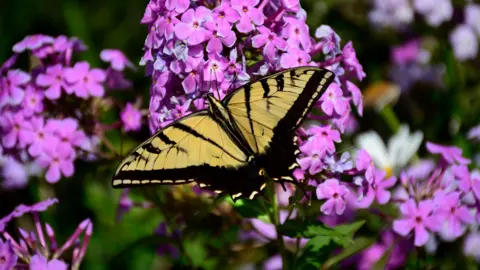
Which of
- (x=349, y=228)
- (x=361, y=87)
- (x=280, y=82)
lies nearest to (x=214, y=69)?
(x=280, y=82)

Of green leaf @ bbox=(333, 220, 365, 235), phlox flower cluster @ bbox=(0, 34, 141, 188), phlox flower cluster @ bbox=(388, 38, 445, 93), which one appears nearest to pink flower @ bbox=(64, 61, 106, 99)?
phlox flower cluster @ bbox=(0, 34, 141, 188)

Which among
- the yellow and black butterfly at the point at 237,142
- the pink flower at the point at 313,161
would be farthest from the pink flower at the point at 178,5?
the pink flower at the point at 313,161

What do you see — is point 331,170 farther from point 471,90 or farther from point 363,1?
point 363,1

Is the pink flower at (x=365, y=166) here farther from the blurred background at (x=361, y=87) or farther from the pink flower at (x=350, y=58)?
the blurred background at (x=361, y=87)

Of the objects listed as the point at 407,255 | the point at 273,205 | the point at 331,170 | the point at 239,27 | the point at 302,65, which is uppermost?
the point at 239,27

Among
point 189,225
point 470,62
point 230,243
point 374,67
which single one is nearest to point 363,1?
point 374,67

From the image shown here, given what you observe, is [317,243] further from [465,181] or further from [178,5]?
[178,5]

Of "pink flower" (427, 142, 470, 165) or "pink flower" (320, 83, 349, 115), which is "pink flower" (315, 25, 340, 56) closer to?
"pink flower" (320, 83, 349, 115)

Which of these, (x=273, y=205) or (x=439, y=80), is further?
(x=439, y=80)
